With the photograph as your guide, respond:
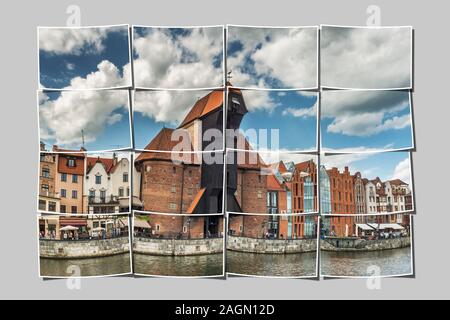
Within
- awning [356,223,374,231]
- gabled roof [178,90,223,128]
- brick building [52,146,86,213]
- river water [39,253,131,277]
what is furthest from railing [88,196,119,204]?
awning [356,223,374,231]

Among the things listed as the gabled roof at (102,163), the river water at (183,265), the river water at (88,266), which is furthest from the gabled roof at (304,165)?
the river water at (88,266)

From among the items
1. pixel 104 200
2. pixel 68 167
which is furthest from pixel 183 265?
pixel 68 167

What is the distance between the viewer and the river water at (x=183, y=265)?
473 inches

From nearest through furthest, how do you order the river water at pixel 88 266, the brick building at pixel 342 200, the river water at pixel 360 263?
the brick building at pixel 342 200 < the river water at pixel 360 263 < the river water at pixel 88 266

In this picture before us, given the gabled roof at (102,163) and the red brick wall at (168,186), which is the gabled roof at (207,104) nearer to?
the red brick wall at (168,186)

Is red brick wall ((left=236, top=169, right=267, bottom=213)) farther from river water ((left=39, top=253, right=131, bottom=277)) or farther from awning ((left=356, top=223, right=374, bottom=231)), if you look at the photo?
river water ((left=39, top=253, right=131, bottom=277))

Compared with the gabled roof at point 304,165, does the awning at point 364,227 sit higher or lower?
lower

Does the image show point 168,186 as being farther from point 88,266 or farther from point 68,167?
point 88,266

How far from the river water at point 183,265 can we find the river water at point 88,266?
1.01ft

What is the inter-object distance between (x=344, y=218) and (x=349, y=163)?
917 mm

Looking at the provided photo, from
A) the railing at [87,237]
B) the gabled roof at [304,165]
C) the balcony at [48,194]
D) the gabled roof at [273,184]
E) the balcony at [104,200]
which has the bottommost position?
the railing at [87,237]

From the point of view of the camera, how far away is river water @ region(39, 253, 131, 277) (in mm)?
12125

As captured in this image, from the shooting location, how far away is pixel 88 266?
12148 mm

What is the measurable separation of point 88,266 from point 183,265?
5.28 feet
